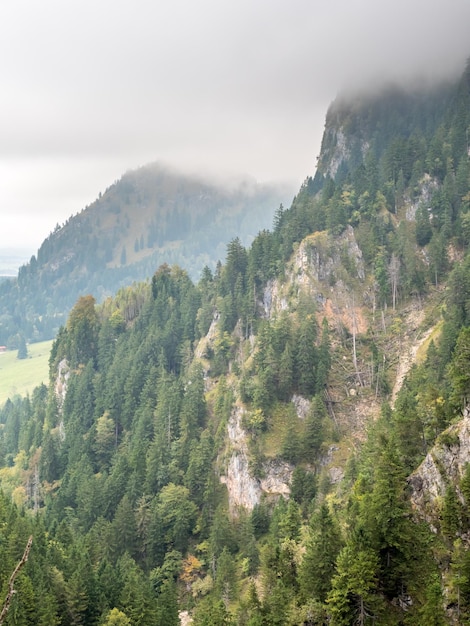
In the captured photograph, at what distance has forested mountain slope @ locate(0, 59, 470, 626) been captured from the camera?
46031 millimetres

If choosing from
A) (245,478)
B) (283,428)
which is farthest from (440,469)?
(245,478)

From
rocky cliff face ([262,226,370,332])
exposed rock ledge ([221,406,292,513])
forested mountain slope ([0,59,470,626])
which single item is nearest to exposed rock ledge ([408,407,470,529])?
forested mountain slope ([0,59,470,626])

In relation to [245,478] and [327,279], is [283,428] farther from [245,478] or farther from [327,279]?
[327,279]

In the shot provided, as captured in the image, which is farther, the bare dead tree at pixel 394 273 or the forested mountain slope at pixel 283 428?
the bare dead tree at pixel 394 273

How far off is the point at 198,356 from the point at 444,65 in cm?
11180

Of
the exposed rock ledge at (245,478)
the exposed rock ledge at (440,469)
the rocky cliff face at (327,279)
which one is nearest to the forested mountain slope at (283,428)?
the exposed rock ledge at (440,469)

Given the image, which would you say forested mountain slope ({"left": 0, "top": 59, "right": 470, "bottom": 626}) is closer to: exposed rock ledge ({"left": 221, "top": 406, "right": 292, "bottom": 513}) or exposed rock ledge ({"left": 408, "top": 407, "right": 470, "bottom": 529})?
exposed rock ledge ({"left": 408, "top": 407, "right": 470, "bottom": 529})

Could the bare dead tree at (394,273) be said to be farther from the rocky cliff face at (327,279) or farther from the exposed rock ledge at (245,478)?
Result: the exposed rock ledge at (245,478)

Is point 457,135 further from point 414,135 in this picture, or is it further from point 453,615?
point 453,615

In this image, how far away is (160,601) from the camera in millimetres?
60938

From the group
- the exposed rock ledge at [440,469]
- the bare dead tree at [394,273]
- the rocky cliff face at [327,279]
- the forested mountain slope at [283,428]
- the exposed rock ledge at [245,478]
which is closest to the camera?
the forested mountain slope at [283,428]

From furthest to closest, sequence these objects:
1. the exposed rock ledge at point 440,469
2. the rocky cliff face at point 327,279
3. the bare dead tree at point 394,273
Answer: the rocky cliff face at point 327,279
the bare dead tree at point 394,273
the exposed rock ledge at point 440,469

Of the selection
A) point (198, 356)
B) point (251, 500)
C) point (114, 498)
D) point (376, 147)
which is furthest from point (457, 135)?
point (114, 498)

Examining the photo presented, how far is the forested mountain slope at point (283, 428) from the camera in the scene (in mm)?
46031
